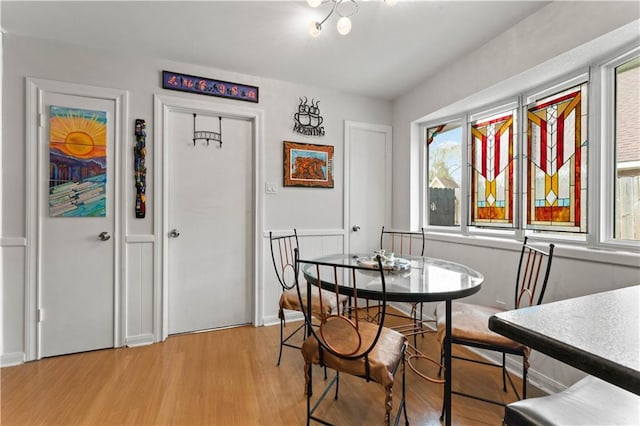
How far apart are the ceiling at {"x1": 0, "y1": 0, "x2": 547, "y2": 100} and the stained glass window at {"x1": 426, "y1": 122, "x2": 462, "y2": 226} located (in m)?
0.72

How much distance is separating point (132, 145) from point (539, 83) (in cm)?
340

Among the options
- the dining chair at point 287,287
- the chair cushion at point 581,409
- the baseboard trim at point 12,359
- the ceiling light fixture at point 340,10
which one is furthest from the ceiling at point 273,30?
the baseboard trim at point 12,359

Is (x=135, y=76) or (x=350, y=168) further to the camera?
(x=350, y=168)

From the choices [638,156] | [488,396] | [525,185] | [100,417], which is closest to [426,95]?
[525,185]

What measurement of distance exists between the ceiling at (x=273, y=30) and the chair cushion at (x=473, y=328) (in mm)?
2035

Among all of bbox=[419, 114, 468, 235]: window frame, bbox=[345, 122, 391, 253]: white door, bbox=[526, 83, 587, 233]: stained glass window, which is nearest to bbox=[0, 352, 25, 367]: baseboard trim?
bbox=[345, 122, 391, 253]: white door

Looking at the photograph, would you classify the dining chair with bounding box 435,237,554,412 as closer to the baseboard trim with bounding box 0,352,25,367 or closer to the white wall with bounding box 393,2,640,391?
the white wall with bounding box 393,2,640,391

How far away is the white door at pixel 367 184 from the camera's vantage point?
3354 millimetres

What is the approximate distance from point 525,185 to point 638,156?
2.27 feet

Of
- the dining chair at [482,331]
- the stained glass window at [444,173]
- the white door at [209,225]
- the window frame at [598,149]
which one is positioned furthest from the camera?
the stained glass window at [444,173]

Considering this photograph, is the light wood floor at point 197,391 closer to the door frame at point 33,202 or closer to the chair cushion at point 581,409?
the door frame at point 33,202

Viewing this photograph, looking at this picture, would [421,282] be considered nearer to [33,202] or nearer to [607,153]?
[607,153]

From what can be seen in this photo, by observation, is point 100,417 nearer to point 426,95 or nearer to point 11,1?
point 11,1

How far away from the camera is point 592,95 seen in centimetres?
182
